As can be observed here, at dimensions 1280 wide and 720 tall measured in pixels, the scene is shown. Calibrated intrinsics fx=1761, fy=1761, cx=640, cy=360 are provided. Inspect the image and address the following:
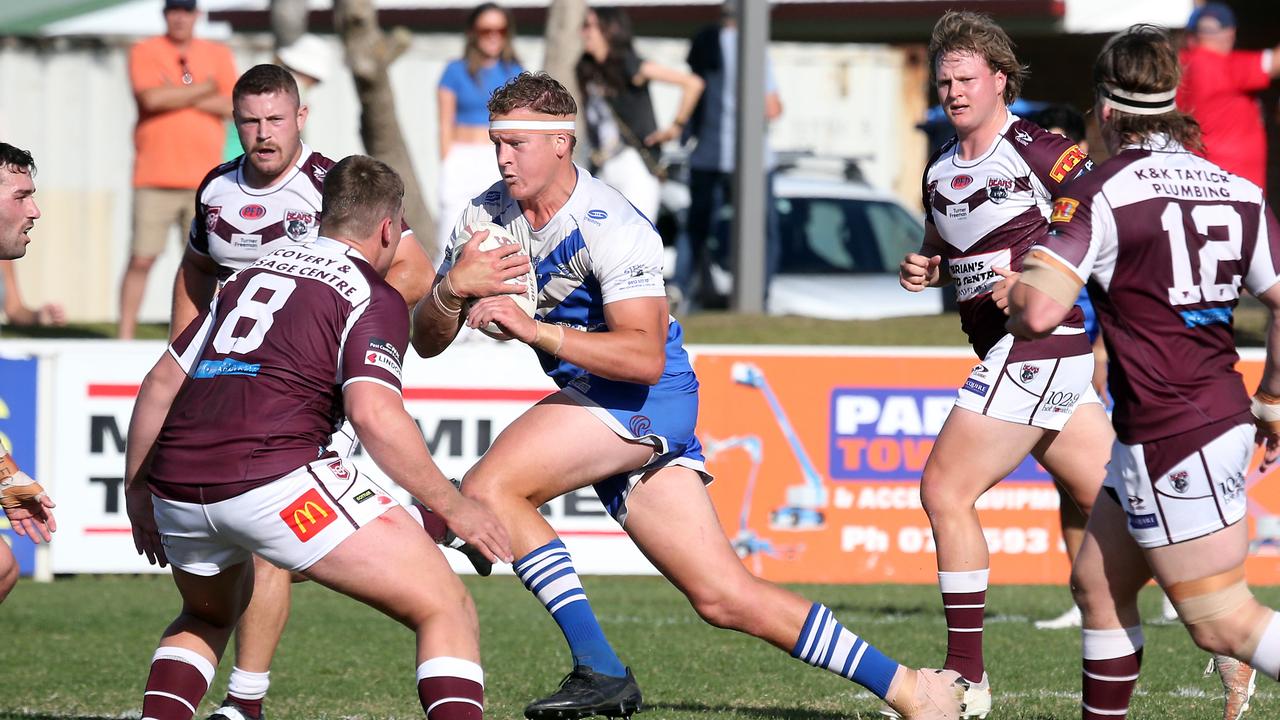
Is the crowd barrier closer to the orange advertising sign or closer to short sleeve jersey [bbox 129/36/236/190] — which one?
the orange advertising sign

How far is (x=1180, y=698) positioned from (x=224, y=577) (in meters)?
3.73

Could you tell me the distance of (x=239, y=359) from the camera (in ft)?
16.1

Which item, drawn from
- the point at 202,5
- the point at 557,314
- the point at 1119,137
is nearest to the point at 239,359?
the point at 557,314

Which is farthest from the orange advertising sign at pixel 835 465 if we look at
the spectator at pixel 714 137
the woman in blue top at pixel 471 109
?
the spectator at pixel 714 137

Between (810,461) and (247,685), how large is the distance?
5.11 meters

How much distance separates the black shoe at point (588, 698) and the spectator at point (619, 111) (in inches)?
274

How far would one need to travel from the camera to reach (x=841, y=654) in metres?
5.68

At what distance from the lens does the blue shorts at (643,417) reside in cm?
575

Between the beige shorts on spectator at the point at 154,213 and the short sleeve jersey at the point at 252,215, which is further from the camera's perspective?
the beige shorts on spectator at the point at 154,213

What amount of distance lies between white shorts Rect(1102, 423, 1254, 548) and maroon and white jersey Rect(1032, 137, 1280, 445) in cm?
4

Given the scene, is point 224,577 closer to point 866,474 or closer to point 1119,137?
point 1119,137

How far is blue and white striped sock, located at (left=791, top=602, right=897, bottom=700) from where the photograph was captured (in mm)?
5680

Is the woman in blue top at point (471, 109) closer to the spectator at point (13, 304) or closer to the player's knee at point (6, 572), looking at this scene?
the spectator at point (13, 304)

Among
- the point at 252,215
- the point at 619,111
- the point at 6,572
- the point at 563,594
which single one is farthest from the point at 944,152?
the point at 619,111
